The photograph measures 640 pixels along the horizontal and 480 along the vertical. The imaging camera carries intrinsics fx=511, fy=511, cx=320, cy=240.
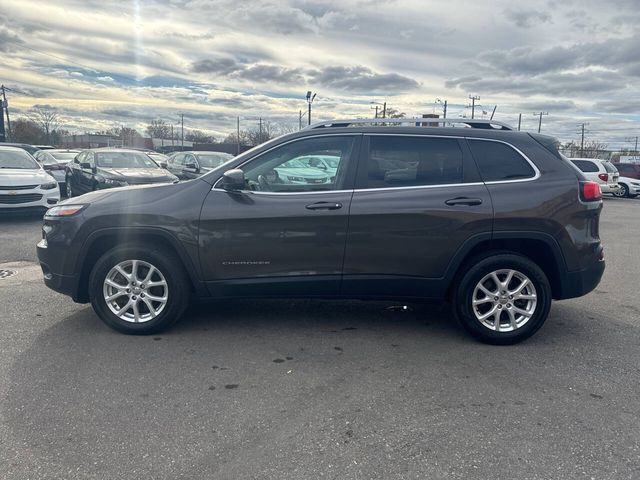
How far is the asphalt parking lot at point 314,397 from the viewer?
8.82 ft

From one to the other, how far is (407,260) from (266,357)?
139cm

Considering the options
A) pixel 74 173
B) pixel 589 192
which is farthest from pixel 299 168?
pixel 74 173

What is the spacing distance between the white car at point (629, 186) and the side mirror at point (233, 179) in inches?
953

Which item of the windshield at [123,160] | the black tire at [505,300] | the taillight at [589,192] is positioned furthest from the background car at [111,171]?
the taillight at [589,192]

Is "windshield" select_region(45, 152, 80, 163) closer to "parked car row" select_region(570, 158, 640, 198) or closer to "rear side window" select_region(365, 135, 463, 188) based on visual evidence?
"rear side window" select_region(365, 135, 463, 188)

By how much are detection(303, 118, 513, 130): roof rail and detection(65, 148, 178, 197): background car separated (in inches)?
319

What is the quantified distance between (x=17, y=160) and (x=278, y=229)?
32.7 feet

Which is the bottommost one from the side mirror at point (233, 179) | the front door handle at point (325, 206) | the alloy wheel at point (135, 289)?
the alloy wheel at point (135, 289)

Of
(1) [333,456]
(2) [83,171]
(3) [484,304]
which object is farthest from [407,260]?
(2) [83,171]

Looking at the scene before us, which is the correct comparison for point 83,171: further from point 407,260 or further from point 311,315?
point 407,260

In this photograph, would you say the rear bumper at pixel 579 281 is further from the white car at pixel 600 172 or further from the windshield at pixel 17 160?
the white car at pixel 600 172

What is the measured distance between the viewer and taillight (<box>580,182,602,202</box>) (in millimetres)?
4277

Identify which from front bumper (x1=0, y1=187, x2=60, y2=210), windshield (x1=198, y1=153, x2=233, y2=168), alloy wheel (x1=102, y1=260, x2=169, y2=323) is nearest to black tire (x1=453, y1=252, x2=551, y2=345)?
alloy wheel (x1=102, y1=260, x2=169, y2=323)

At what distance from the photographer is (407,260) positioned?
4258mm
